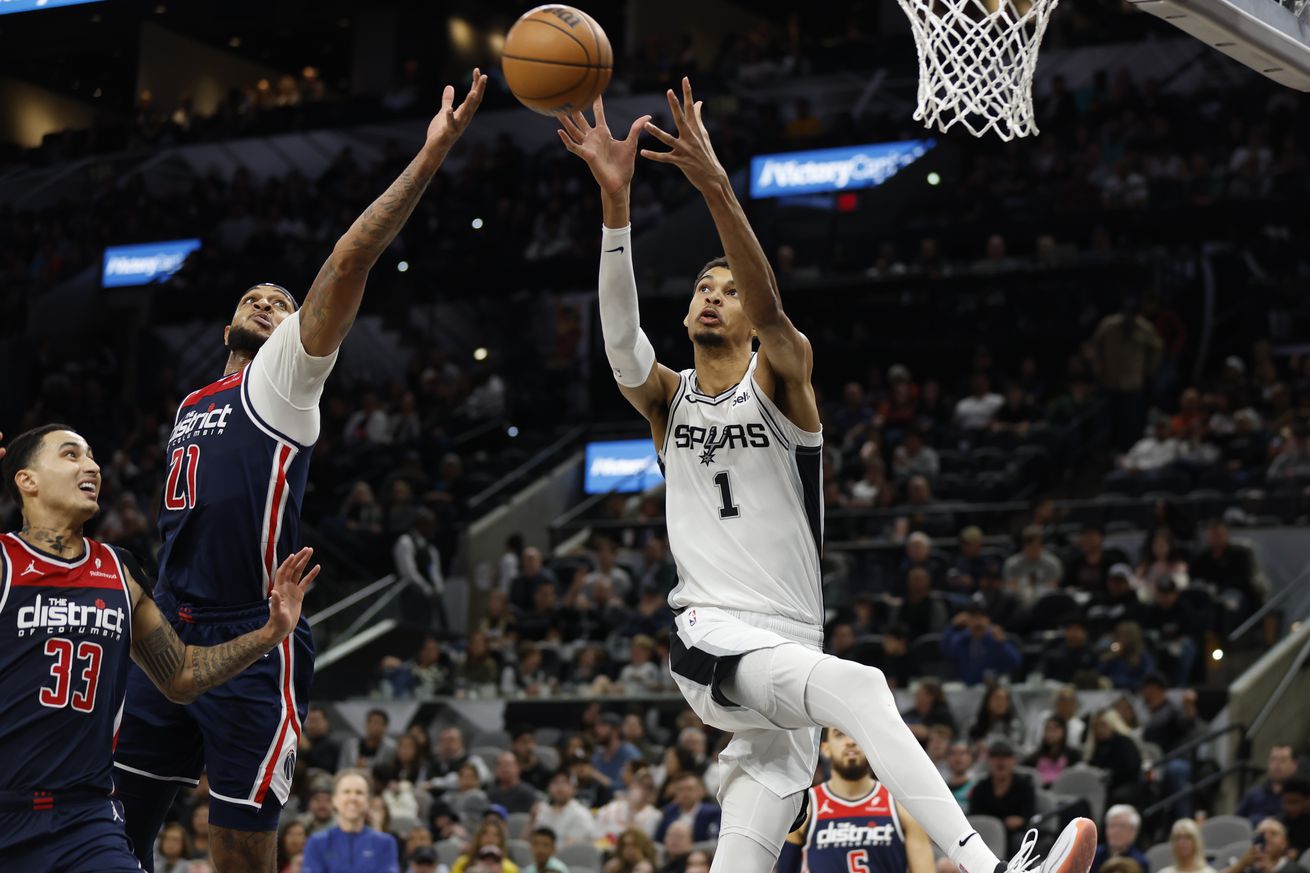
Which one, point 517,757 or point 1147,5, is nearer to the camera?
point 1147,5

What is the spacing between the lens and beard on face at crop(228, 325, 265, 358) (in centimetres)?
663

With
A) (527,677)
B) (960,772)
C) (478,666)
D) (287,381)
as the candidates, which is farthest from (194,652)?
(478,666)

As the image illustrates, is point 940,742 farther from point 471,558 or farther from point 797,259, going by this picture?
point 797,259

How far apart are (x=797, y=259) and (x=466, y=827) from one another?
13174 mm

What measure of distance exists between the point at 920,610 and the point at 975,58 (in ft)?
29.6

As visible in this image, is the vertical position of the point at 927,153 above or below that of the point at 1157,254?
above

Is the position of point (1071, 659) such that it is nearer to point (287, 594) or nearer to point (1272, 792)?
point (1272, 792)

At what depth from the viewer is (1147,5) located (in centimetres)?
662

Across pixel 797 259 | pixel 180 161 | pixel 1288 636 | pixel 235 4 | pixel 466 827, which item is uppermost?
pixel 235 4

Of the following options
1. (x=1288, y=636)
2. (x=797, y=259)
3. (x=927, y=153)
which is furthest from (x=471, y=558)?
(x=1288, y=636)

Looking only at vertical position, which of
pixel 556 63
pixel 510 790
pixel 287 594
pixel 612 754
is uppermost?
pixel 556 63

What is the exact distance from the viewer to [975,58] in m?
7.98

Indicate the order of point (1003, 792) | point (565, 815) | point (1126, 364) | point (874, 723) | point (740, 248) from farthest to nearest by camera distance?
1. point (1126, 364)
2. point (565, 815)
3. point (1003, 792)
4. point (740, 248)
5. point (874, 723)

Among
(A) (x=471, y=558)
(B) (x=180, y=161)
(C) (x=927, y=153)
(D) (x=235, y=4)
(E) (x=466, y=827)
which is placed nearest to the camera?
(E) (x=466, y=827)
